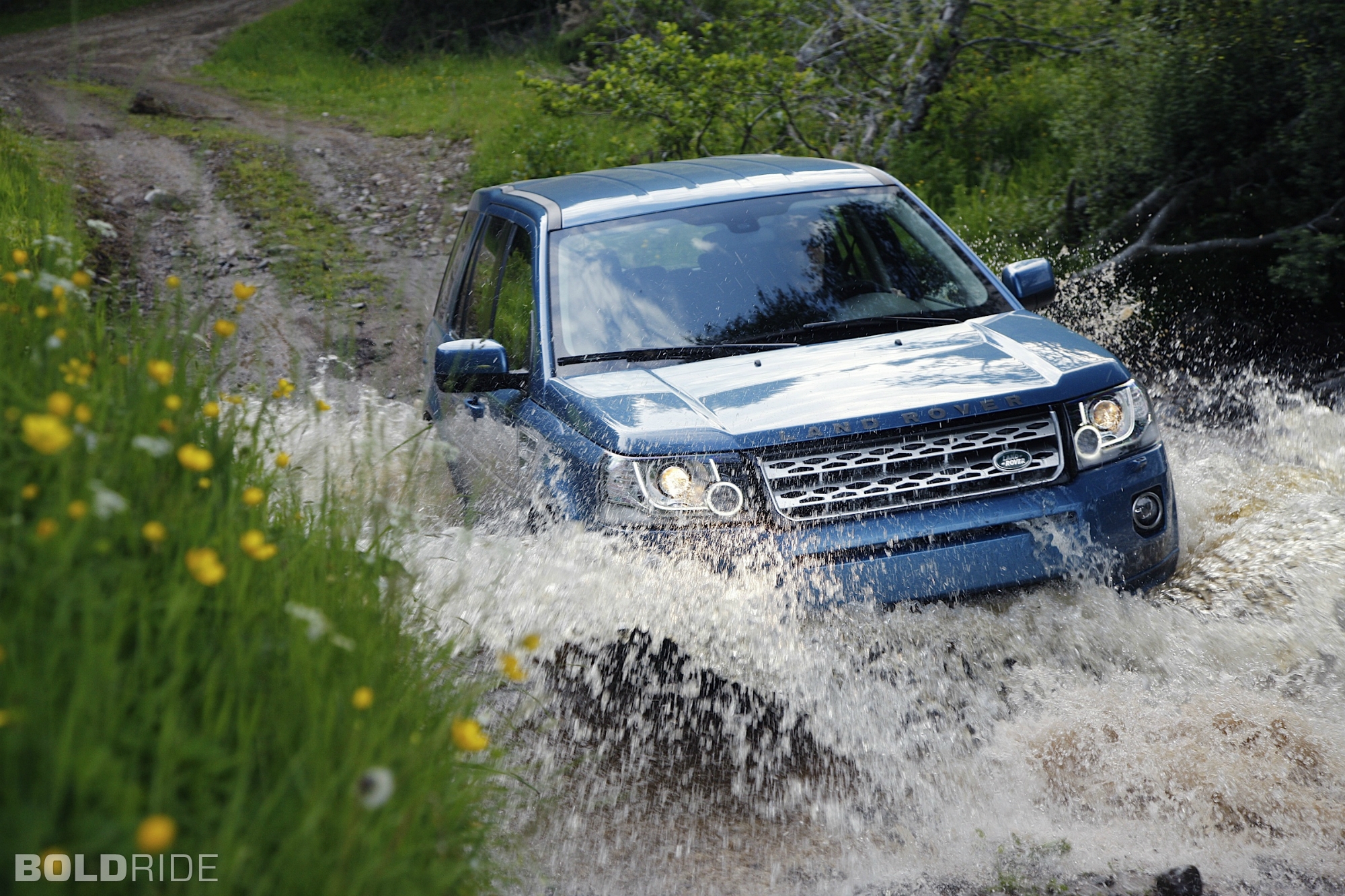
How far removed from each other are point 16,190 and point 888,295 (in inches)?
280

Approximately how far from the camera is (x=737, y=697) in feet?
11.4

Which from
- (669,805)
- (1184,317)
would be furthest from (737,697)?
(1184,317)

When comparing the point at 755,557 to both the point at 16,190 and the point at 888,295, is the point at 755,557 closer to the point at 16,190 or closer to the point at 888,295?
the point at 888,295

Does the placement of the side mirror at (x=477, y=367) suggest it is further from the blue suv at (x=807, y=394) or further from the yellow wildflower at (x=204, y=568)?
the yellow wildflower at (x=204, y=568)

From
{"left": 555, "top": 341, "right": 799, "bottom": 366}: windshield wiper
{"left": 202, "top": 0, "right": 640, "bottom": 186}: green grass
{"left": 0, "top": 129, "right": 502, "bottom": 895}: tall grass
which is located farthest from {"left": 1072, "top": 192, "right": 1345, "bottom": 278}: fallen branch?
{"left": 0, "top": 129, "right": 502, "bottom": 895}: tall grass

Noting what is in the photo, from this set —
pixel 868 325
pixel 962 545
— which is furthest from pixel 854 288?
pixel 962 545

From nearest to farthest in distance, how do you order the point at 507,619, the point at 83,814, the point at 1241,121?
the point at 83,814
the point at 507,619
the point at 1241,121

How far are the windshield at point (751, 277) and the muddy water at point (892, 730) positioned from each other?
999 millimetres

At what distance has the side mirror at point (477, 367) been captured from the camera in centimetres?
422

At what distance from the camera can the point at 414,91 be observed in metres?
23.1

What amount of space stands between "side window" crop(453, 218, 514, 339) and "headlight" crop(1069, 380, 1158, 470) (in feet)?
8.29

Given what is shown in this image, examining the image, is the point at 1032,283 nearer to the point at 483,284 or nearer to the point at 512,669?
the point at 483,284

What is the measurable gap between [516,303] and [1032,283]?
83.7 inches

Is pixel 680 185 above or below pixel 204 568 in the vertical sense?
above
